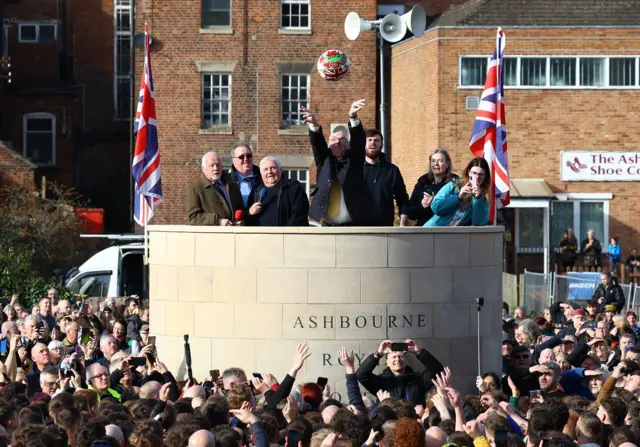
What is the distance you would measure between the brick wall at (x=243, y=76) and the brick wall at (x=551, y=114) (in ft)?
16.8

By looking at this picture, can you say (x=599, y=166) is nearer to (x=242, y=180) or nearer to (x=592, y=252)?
(x=592, y=252)

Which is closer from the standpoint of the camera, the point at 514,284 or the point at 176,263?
the point at 176,263

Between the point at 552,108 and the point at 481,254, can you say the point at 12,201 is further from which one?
the point at 481,254

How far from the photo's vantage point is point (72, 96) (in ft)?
180

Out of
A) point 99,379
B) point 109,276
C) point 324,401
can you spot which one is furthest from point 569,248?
point 324,401

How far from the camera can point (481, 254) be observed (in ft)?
50.2

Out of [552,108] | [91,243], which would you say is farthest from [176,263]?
[91,243]

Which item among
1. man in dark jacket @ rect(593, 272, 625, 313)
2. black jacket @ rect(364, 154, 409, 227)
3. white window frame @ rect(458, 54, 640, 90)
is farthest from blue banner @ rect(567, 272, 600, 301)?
black jacket @ rect(364, 154, 409, 227)

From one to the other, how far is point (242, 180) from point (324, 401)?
4.54 metres

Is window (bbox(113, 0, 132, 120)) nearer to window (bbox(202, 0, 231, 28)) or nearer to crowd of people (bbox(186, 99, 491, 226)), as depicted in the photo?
window (bbox(202, 0, 231, 28))

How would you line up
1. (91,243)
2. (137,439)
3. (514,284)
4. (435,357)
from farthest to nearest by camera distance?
1. (91,243)
2. (514,284)
3. (435,357)
4. (137,439)

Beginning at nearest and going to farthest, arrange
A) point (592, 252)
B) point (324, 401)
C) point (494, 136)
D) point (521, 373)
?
point (324, 401) → point (521, 373) → point (494, 136) → point (592, 252)

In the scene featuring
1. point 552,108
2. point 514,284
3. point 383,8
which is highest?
point 383,8

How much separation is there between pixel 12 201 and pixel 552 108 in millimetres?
16907
